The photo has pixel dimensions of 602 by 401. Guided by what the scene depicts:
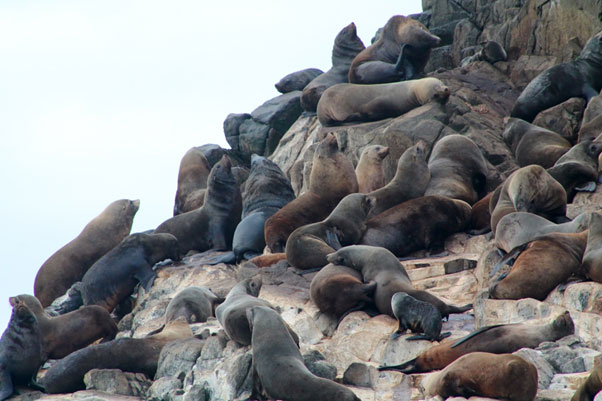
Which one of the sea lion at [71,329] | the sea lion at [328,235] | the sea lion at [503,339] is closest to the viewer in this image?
the sea lion at [503,339]

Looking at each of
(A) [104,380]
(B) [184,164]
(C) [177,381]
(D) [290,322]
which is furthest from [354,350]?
(B) [184,164]

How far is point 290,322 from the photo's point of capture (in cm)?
880

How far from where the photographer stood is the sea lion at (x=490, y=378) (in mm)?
5461

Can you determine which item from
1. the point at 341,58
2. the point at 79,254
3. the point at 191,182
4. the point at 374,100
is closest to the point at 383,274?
the point at 374,100

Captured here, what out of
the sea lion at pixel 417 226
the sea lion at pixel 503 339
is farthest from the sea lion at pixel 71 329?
the sea lion at pixel 503 339

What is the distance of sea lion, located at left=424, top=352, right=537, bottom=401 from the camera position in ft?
Result: 17.9

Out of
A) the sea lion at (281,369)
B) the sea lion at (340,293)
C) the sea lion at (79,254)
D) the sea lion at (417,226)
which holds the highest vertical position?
the sea lion at (281,369)

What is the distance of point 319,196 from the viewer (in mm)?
12781

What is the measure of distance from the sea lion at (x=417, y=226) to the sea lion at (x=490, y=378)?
A: 15.9ft

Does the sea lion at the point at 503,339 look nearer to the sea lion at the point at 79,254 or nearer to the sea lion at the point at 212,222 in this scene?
the sea lion at the point at 212,222

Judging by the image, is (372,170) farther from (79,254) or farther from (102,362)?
(102,362)

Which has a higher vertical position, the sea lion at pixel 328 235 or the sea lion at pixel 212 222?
the sea lion at pixel 328 235

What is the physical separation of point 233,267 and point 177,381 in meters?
4.48

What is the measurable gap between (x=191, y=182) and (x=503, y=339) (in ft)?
37.8
